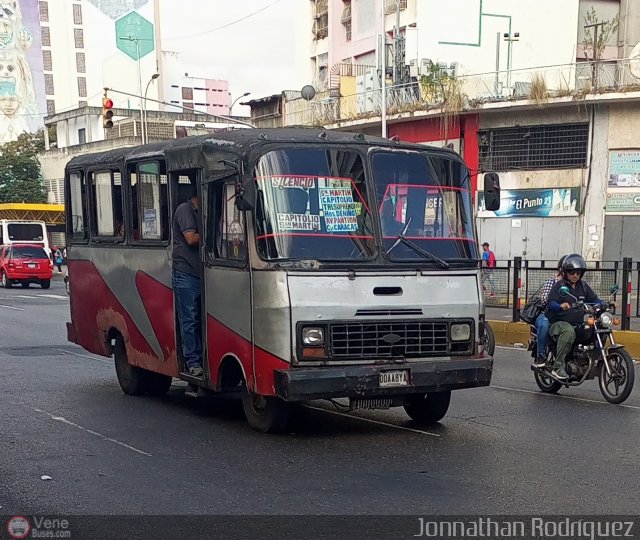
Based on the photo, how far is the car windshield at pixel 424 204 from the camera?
A: 786cm

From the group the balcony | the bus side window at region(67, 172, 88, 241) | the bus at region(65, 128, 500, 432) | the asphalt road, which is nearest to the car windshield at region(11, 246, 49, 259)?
the balcony

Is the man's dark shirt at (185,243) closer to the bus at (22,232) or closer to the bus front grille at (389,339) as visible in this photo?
the bus front grille at (389,339)

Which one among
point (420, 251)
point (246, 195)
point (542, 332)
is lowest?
point (542, 332)

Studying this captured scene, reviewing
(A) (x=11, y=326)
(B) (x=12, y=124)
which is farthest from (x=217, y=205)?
(B) (x=12, y=124)

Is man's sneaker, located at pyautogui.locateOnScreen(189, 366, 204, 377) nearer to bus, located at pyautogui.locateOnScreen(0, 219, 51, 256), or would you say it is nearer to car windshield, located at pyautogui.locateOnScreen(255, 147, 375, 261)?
car windshield, located at pyautogui.locateOnScreen(255, 147, 375, 261)

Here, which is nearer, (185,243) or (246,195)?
(246,195)

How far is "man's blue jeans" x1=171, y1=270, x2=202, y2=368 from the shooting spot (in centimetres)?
865

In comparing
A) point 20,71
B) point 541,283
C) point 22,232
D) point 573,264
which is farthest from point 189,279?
point 20,71

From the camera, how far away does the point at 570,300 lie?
10000 millimetres

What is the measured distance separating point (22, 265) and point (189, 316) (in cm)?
2979

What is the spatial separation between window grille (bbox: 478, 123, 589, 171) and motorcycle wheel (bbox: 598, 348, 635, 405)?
18.9 m

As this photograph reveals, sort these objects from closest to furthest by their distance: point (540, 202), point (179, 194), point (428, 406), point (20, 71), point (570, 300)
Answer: point (428, 406), point (179, 194), point (570, 300), point (540, 202), point (20, 71)

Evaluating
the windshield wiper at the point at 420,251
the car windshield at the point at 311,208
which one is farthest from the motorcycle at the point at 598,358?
the car windshield at the point at 311,208

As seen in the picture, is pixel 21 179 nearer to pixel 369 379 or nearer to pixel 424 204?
pixel 424 204
